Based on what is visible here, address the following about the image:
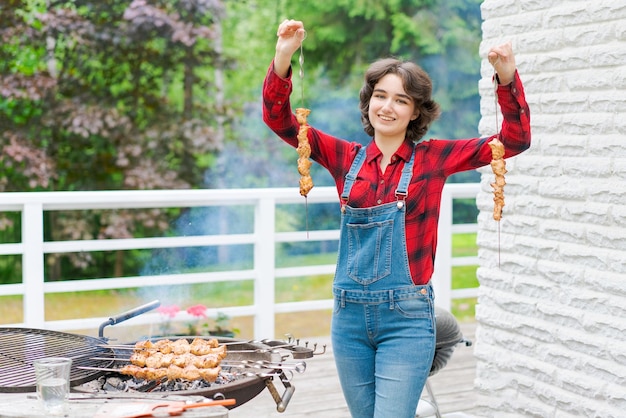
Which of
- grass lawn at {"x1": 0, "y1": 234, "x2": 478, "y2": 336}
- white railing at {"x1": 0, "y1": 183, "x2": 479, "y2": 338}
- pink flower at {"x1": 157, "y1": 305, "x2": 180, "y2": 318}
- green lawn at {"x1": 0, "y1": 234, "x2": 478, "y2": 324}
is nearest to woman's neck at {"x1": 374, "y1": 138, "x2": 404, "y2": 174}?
white railing at {"x1": 0, "y1": 183, "x2": 479, "y2": 338}

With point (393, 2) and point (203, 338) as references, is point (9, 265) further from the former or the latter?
point (203, 338)

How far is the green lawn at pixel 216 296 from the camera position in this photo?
325 inches

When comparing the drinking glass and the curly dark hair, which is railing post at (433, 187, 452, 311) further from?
the drinking glass

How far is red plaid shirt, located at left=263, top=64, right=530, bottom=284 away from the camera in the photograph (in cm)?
216

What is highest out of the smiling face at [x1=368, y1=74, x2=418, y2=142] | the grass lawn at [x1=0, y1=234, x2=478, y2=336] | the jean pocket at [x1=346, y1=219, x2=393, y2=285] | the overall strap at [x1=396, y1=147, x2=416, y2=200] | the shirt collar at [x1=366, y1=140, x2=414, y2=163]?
the smiling face at [x1=368, y1=74, x2=418, y2=142]

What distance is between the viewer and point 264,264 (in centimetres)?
457

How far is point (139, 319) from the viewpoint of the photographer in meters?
4.77

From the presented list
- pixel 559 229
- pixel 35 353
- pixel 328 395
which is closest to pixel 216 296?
pixel 328 395

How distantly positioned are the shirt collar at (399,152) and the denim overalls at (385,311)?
30 mm

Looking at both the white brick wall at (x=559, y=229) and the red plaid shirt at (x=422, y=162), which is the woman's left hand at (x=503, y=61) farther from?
the white brick wall at (x=559, y=229)

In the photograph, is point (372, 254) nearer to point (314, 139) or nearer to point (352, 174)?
point (352, 174)

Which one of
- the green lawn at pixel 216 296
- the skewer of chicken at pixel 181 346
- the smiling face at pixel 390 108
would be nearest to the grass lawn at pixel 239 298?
the green lawn at pixel 216 296

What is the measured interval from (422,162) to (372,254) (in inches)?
11.1

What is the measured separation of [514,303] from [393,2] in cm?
697
